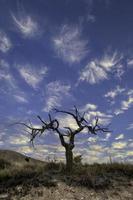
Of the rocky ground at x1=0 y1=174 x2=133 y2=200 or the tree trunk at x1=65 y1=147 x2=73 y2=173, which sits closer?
the rocky ground at x1=0 y1=174 x2=133 y2=200

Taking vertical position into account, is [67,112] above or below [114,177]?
above

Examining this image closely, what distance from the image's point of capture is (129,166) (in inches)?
938

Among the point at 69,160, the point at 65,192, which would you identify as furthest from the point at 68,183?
the point at 69,160

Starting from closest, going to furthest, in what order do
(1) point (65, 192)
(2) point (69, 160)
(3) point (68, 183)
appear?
(1) point (65, 192) < (3) point (68, 183) < (2) point (69, 160)

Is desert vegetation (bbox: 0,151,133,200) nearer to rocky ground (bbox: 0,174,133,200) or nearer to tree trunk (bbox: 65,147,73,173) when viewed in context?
rocky ground (bbox: 0,174,133,200)

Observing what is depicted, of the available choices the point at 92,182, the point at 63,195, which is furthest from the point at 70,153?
the point at 63,195

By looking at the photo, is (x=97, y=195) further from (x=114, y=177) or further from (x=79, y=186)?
(x=114, y=177)

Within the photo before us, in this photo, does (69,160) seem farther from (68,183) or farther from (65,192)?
(65,192)

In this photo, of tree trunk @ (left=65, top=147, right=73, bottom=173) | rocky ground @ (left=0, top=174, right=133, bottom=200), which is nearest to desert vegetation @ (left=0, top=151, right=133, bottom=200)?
rocky ground @ (left=0, top=174, right=133, bottom=200)

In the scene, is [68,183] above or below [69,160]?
below

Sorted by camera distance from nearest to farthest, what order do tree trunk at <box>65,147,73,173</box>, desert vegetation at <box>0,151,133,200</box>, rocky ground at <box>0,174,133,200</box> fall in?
rocky ground at <box>0,174,133,200</box> → desert vegetation at <box>0,151,133,200</box> → tree trunk at <box>65,147,73,173</box>

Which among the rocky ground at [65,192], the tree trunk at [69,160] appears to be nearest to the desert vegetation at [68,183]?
the rocky ground at [65,192]

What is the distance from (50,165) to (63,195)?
6935 millimetres

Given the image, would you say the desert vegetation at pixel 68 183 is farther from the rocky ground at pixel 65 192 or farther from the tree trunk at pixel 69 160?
the tree trunk at pixel 69 160
